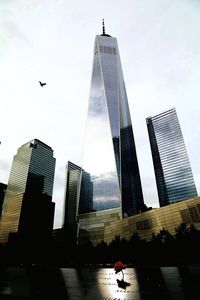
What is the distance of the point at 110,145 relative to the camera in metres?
135

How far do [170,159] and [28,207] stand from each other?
10585cm

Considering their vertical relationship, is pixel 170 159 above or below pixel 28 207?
above

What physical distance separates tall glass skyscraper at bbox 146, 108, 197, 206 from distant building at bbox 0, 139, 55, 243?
83.7 m

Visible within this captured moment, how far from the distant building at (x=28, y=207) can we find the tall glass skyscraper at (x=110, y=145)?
3826 cm

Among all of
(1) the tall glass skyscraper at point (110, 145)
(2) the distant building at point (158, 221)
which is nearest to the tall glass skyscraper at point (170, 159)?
(1) the tall glass skyscraper at point (110, 145)

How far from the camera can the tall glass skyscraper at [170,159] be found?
5581 inches

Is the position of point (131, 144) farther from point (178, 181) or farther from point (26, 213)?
point (26, 213)

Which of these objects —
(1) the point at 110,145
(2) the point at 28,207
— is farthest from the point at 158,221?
(2) the point at 28,207

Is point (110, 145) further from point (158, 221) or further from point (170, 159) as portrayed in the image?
point (158, 221)

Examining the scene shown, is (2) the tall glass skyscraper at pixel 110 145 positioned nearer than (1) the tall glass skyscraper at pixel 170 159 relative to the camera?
Yes

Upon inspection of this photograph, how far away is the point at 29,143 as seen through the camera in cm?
19312

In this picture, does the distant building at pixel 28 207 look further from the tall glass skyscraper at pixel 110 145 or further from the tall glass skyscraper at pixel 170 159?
the tall glass skyscraper at pixel 170 159

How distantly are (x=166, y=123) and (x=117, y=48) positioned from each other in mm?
79183

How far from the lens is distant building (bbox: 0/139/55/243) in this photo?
130250mm
